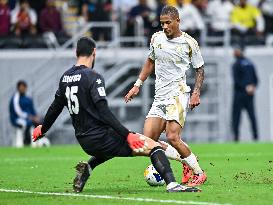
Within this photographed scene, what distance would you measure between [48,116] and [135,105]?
1845cm

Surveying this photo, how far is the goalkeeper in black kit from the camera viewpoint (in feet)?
39.4

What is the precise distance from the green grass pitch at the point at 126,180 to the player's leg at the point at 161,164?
0.55 ft

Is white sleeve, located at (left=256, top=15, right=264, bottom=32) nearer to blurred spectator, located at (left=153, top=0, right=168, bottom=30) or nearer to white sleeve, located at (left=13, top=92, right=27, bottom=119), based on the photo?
blurred spectator, located at (left=153, top=0, right=168, bottom=30)

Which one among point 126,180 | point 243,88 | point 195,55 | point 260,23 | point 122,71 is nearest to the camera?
point 195,55

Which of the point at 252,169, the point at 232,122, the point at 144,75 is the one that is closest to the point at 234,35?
the point at 232,122

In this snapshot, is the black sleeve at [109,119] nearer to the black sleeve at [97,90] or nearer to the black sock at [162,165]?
the black sleeve at [97,90]

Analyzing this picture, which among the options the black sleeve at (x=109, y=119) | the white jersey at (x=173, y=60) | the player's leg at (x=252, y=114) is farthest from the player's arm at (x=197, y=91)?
the player's leg at (x=252, y=114)

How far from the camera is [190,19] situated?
3027 cm

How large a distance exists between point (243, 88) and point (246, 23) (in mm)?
3134

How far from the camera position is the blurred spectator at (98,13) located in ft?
99.4

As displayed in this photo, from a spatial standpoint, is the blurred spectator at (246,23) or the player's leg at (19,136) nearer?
the player's leg at (19,136)

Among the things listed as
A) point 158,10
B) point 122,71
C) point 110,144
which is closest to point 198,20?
point 158,10

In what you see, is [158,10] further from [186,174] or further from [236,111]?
[186,174]

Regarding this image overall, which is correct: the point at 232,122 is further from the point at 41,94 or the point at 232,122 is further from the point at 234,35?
the point at 41,94
